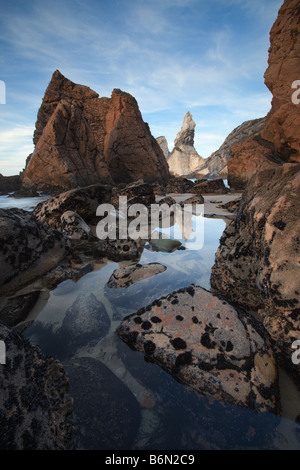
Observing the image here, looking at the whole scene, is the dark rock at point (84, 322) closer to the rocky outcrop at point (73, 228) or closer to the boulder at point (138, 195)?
the rocky outcrop at point (73, 228)

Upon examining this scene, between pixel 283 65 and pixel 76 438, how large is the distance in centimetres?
2290

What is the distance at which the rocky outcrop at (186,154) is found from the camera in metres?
90.9

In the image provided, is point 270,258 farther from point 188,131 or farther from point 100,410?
point 188,131

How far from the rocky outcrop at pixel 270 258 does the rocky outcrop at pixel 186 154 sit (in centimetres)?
9077

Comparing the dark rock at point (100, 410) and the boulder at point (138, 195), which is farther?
the boulder at point (138, 195)

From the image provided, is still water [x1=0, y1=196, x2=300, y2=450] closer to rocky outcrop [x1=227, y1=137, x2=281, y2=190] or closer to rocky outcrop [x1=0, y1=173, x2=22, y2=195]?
rocky outcrop [x1=227, y1=137, x2=281, y2=190]

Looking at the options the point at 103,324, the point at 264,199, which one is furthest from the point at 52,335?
the point at 264,199

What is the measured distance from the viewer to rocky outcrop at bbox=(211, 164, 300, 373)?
5.50 ft

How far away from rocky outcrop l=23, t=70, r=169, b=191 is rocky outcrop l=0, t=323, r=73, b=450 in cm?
1643

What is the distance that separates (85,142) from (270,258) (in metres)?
19.9

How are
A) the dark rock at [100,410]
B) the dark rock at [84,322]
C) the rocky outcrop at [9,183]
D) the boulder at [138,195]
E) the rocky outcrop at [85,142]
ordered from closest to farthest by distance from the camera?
the dark rock at [100,410] < the dark rock at [84,322] < the boulder at [138,195] < the rocky outcrop at [85,142] < the rocky outcrop at [9,183]

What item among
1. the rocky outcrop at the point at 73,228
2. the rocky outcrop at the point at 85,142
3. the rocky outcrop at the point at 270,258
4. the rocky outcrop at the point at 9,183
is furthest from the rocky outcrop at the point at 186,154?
the rocky outcrop at the point at 270,258

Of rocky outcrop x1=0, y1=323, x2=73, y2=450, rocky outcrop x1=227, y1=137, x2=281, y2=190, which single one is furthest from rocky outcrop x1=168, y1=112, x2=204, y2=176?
rocky outcrop x1=0, y1=323, x2=73, y2=450
